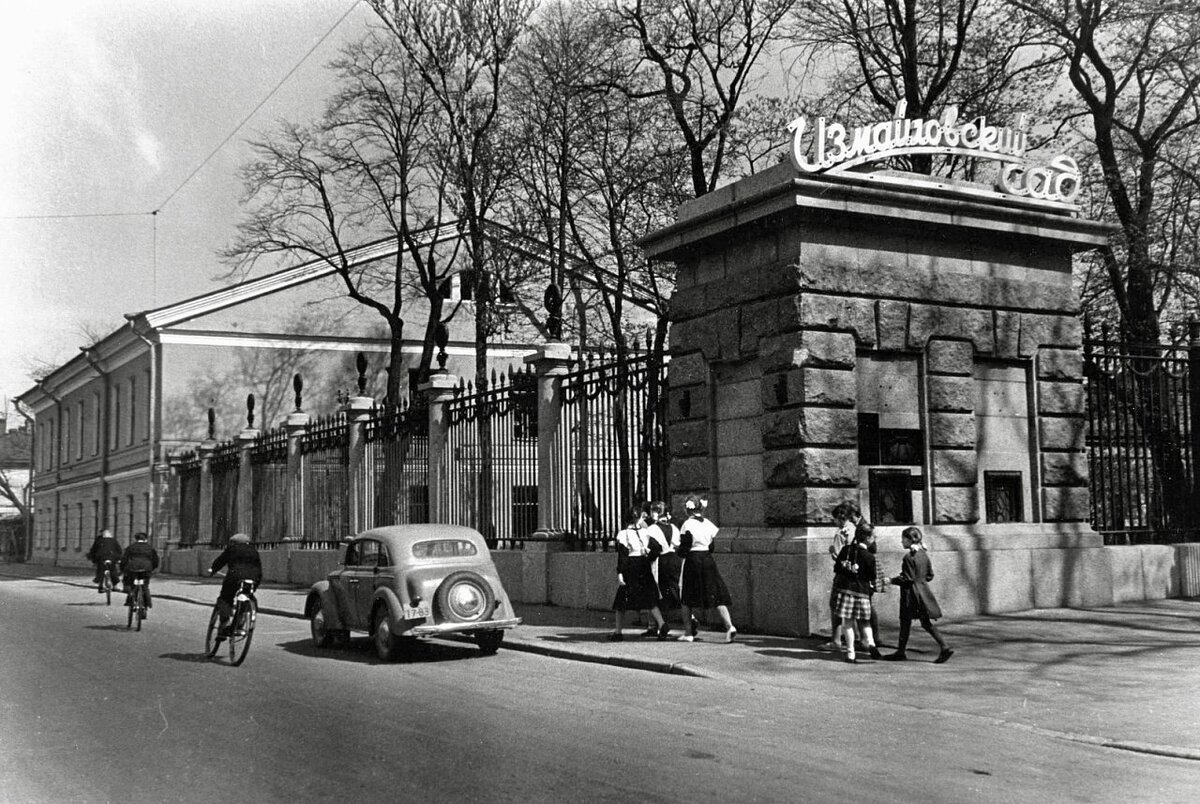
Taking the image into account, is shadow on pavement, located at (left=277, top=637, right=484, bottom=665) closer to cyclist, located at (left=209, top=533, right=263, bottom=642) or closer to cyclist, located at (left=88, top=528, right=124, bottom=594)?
cyclist, located at (left=209, top=533, right=263, bottom=642)

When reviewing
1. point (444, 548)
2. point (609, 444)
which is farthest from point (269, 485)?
point (444, 548)

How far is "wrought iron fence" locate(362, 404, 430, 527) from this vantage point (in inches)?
941

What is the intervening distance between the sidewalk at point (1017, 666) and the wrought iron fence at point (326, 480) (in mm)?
11458

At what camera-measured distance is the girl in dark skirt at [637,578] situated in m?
14.9

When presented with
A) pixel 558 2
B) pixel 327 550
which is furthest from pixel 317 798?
pixel 558 2

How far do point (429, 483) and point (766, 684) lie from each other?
12710 mm

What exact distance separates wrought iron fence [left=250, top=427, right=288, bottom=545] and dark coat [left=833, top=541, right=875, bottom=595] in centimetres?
2050

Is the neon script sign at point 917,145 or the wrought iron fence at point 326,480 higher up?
the neon script sign at point 917,145

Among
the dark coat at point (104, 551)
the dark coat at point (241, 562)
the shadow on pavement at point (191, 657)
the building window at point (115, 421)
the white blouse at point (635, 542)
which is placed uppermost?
the building window at point (115, 421)

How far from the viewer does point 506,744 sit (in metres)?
8.41

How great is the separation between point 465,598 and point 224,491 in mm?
23425

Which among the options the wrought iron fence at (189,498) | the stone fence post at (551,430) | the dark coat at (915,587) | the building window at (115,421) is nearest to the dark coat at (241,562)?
the stone fence post at (551,430)

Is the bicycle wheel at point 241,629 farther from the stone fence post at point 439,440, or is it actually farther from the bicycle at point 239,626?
the stone fence post at point 439,440

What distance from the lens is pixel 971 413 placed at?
15.8 meters
